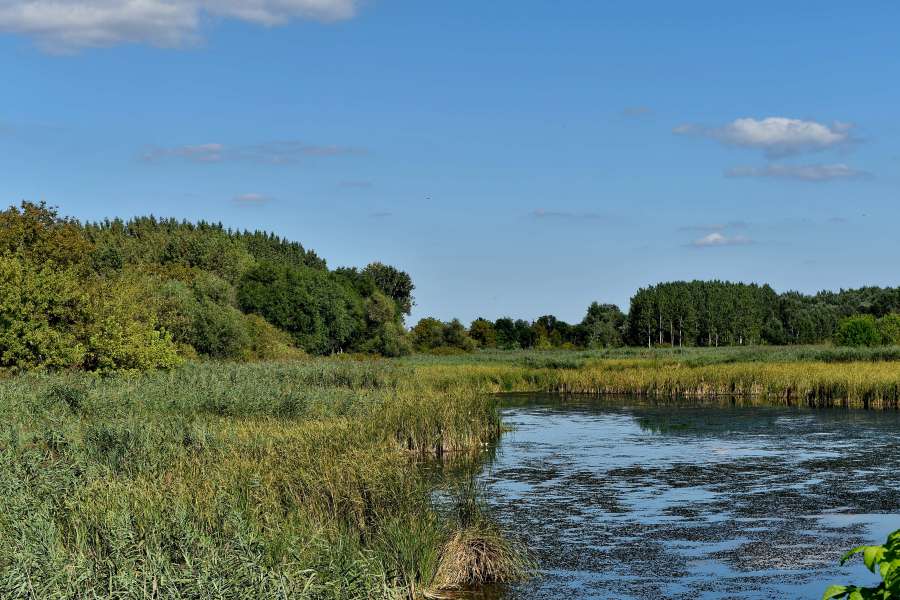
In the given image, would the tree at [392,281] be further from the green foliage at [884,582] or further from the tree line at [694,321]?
the green foliage at [884,582]

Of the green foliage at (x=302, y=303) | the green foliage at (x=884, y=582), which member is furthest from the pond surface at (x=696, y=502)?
the green foliage at (x=302, y=303)

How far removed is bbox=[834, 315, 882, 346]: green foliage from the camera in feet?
268

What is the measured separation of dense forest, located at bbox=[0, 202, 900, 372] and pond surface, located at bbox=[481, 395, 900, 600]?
14.7 metres

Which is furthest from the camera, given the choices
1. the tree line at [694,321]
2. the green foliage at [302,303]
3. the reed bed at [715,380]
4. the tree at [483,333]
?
the tree line at [694,321]

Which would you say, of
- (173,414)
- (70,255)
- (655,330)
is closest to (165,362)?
(70,255)

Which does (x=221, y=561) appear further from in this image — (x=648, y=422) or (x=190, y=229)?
(x=190, y=229)

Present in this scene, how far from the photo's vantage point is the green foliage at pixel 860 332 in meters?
81.6

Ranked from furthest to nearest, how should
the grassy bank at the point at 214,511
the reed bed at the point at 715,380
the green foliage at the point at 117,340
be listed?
the reed bed at the point at 715,380, the green foliage at the point at 117,340, the grassy bank at the point at 214,511

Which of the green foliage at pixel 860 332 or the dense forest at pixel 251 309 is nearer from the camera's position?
the dense forest at pixel 251 309

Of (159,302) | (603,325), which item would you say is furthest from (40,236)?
(603,325)

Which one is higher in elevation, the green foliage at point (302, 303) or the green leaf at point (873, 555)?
the green foliage at point (302, 303)

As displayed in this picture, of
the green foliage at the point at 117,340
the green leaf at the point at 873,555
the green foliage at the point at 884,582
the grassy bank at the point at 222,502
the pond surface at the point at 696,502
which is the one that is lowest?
the pond surface at the point at 696,502

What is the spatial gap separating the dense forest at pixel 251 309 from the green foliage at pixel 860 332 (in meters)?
0.15

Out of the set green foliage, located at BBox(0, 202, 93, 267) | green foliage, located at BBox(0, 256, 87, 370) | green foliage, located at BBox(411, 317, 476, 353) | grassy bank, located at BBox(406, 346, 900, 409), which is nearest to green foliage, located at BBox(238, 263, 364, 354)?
green foliage, located at BBox(411, 317, 476, 353)
